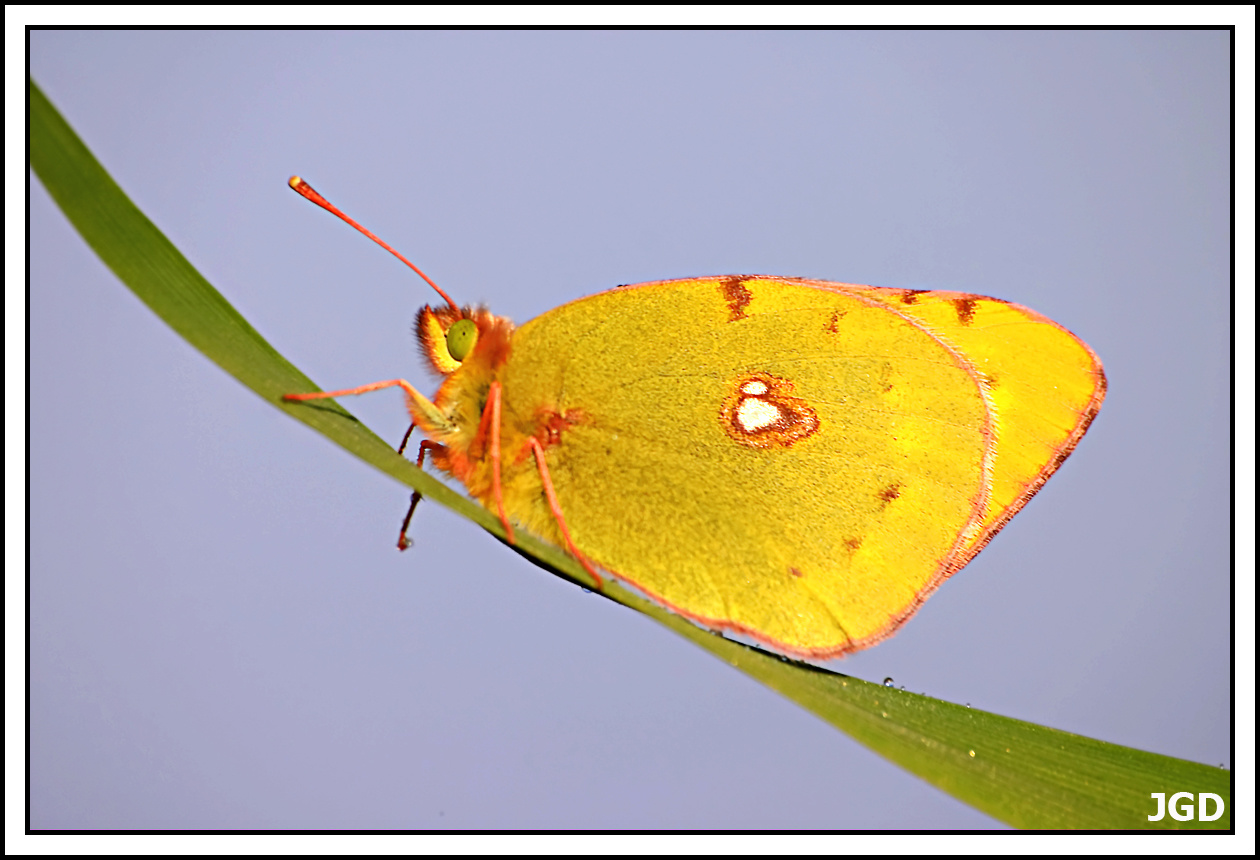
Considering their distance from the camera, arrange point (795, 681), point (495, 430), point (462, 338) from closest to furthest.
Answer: point (795, 681) → point (495, 430) → point (462, 338)

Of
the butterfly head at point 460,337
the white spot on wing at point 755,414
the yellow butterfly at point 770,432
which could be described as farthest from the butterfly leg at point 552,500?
the white spot on wing at point 755,414

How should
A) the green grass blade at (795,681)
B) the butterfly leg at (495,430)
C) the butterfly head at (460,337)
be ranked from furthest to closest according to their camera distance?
the butterfly head at (460,337) < the butterfly leg at (495,430) < the green grass blade at (795,681)

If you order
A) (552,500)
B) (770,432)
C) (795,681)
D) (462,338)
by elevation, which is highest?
(462,338)

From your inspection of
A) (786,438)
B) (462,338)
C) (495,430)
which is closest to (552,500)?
(495,430)

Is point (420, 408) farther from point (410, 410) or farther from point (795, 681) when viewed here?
point (795, 681)

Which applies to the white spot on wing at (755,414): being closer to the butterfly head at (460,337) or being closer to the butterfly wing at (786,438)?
the butterfly wing at (786,438)

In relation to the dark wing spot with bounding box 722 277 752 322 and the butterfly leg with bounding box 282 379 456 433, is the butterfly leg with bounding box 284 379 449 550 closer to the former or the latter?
the butterfly leg with bounding box 282 379 456 433

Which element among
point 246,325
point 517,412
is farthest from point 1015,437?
point 246,325
